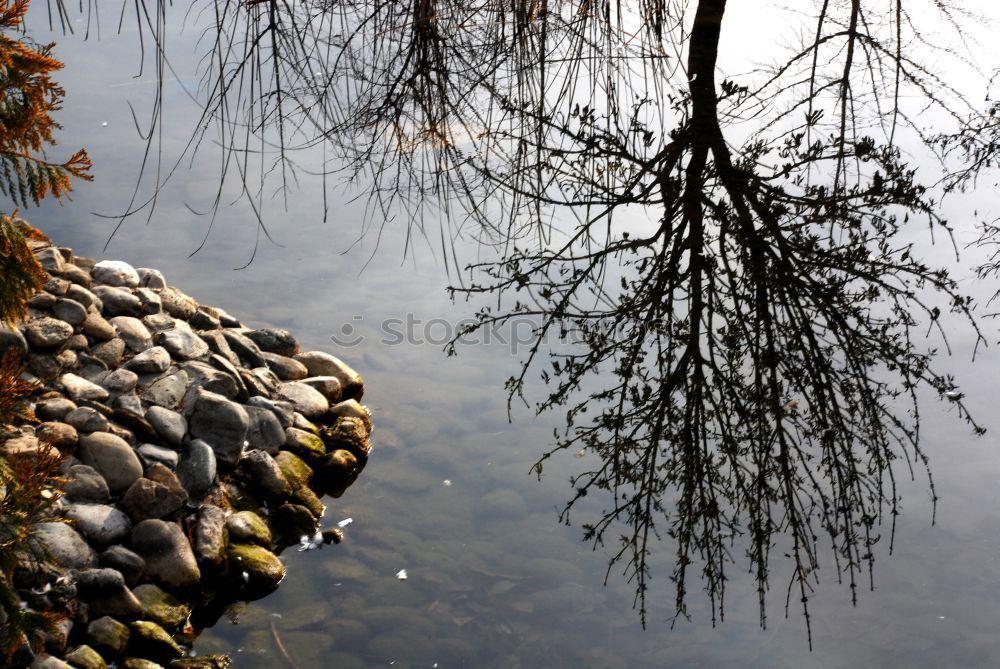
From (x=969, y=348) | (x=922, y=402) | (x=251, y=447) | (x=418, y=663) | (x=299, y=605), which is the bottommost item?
(x=418, y=663)

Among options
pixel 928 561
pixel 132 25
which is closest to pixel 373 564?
pixel 928 561

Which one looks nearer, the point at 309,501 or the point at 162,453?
the point at 162,453

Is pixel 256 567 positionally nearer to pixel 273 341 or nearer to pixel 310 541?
pixel 310 541

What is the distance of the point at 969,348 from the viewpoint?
459 cm

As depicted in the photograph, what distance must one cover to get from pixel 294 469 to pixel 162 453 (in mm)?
606

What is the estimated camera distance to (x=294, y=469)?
418 cm

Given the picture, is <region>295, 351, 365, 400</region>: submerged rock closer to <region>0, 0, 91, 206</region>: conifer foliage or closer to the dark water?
the dark water

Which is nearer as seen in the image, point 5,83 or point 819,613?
point 5,83

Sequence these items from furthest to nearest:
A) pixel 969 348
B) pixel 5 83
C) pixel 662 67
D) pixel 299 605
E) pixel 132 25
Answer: pixel 132 25
pixel 969 348
pixel 299 605
pixel 662 67
pixel 5 83

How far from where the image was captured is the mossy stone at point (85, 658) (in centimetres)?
296

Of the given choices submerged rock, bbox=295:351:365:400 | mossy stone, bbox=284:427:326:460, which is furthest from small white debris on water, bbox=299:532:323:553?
submerged rock, bbox=295:351:365:400

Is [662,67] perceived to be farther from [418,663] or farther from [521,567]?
[418,663]

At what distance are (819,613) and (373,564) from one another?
1.76 meters

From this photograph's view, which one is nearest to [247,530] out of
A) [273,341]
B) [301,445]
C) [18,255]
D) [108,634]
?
[301,445]
